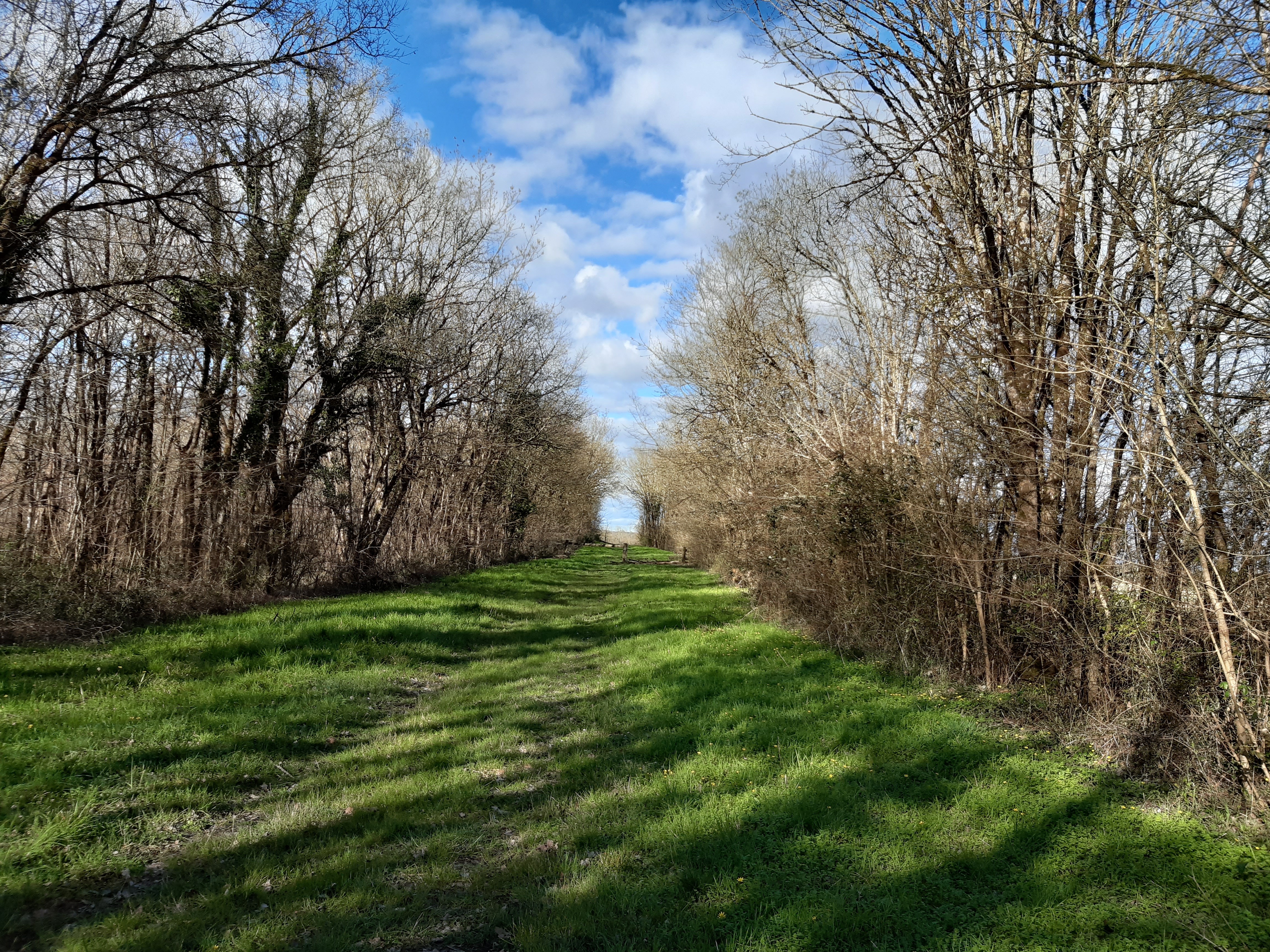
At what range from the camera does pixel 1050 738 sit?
5398mm

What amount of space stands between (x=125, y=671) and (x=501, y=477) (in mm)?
20454

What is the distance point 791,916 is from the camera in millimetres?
3229

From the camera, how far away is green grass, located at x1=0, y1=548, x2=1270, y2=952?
3.17 metres

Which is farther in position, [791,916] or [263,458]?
[263,458]

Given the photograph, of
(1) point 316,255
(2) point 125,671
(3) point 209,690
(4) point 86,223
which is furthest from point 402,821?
(1) point 316,255

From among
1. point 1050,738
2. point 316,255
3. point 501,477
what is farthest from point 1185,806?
point 501,477

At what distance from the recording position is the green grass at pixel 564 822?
125 inches

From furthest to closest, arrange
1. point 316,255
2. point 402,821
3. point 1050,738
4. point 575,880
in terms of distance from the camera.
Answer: point 316,255 < point 1050,738 < point 402,821 < point 575,880

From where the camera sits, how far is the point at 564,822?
14.4 feet

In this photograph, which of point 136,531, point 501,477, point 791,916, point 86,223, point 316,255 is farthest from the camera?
point 501,477

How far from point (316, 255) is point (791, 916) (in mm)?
16548

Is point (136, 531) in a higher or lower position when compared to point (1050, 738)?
higher

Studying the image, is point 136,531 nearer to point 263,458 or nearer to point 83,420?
point 83,420

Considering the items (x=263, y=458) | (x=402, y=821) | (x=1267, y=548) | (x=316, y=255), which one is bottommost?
(x=402, y=821)
